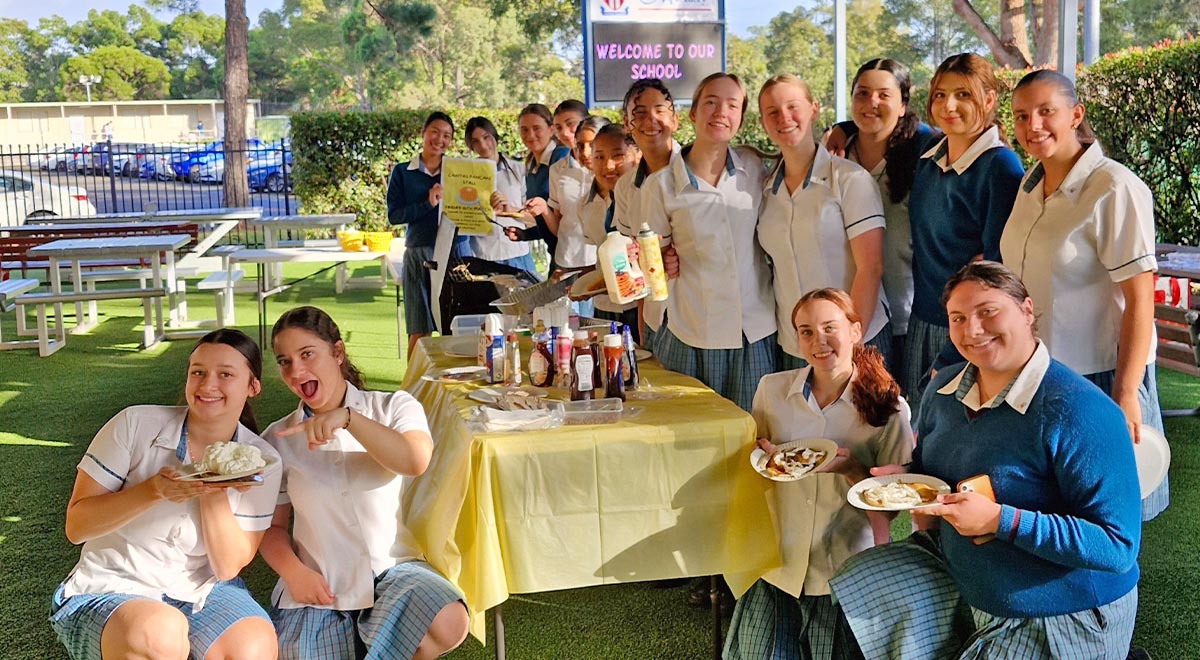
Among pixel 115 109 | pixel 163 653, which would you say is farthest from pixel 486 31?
pixel 163 653

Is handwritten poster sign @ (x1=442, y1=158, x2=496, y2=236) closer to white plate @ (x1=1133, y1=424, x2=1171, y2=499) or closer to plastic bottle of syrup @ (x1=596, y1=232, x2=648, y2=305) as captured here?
plastic bottle of syrup @ (x1=596, y1=232, x2=648, y2=305)

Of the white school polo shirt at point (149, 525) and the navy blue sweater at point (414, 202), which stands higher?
the navy blue sweater at point (414, 202)

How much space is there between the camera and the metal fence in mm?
16766

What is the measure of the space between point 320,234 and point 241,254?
784cm

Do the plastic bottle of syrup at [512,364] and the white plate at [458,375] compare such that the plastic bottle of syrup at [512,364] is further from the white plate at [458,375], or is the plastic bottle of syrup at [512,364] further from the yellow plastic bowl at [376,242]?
the yellow plastic bowl at [376,242]

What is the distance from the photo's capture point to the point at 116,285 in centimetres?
1144

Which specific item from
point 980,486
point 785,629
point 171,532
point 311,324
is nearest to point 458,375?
point 311,324

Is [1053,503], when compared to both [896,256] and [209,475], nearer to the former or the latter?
[896,256]

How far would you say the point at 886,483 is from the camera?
7.48 ft

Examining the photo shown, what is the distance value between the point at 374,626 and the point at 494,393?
754 mm

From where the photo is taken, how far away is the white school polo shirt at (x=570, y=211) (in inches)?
195

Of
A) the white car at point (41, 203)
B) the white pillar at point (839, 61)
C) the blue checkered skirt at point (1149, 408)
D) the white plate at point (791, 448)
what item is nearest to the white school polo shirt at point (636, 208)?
the white plate at point (791, 448)

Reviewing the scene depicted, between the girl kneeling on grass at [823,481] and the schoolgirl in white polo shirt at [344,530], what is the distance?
2.52 feet

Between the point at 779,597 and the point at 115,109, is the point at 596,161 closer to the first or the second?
the point at 779,597
